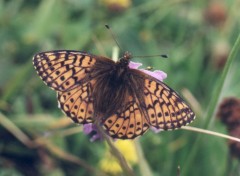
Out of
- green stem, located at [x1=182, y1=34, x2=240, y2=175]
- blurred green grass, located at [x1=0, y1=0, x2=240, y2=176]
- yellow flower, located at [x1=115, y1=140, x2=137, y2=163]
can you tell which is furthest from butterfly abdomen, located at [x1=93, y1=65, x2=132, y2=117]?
yellow flower, located at [x1=115, y1=140, x2=137, y2=163]

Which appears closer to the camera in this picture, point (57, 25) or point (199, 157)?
point (199, 157)

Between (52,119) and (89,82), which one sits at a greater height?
(89,82)

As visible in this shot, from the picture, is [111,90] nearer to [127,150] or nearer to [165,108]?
[165,108]

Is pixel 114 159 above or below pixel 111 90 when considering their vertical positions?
below

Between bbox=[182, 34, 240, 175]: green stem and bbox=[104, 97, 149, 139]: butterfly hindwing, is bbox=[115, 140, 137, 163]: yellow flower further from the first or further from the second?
bbox=[104, 97, 149, 139]: butterfly hindwing

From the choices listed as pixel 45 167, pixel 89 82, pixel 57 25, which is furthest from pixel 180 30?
pixel 89 82

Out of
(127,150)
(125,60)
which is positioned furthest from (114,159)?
(125,60)

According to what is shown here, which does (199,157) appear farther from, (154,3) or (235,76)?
(154,3)
